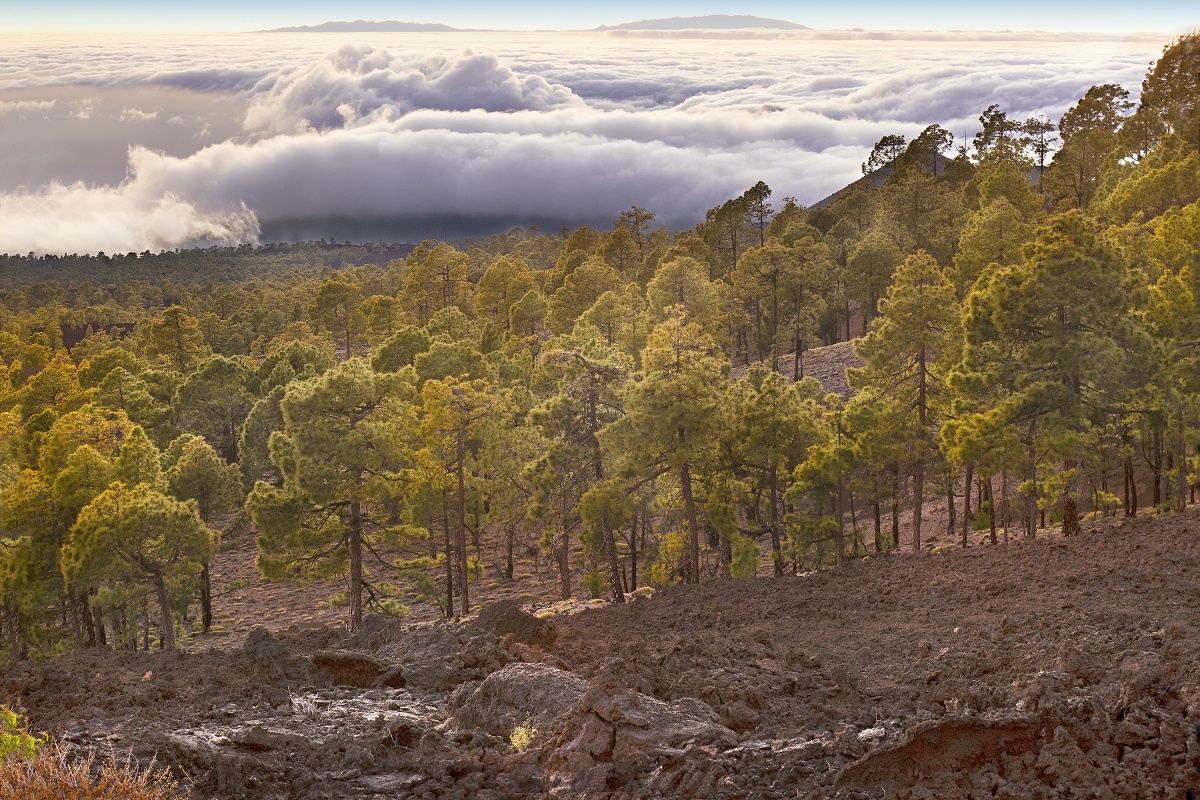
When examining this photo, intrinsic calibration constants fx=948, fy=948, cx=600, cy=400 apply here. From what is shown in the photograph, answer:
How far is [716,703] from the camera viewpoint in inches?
428

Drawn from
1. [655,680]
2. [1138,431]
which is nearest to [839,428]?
[1138,431]

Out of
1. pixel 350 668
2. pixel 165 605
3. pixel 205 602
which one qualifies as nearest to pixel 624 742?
pixel 350 668

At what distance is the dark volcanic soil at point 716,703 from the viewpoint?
8523 millimetres

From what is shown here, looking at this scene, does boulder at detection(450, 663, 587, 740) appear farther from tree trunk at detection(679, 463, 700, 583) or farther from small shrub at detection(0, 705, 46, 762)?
tree trunk at detection(679, 463, 700, 583)

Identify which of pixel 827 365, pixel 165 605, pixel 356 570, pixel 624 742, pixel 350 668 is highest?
pixel 624 742

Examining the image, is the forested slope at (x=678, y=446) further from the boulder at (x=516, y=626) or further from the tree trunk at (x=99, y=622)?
the boulder at (x=516, y=626)

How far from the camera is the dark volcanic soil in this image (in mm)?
8523

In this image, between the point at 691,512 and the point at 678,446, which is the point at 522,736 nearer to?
the point at 678,446

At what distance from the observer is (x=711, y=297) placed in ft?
177

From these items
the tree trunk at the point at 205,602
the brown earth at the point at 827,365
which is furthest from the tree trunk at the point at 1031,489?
the tree trunk at the point at 205,602

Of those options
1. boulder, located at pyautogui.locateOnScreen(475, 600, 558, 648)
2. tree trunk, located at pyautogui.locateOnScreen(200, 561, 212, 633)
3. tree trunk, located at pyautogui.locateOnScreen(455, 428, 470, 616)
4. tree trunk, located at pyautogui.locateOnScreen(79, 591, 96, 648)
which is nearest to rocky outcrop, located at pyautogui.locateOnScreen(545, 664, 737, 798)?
boulder, located at pyautogui.locateOnScreen(475, 600, 558, 648)

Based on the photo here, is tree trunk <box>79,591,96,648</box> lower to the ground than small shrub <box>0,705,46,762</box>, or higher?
lower

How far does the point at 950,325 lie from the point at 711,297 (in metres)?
26.4

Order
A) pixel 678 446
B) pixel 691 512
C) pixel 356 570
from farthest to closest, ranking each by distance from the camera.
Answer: pixel 356 570, pixel 691 512, pixel 678 446
